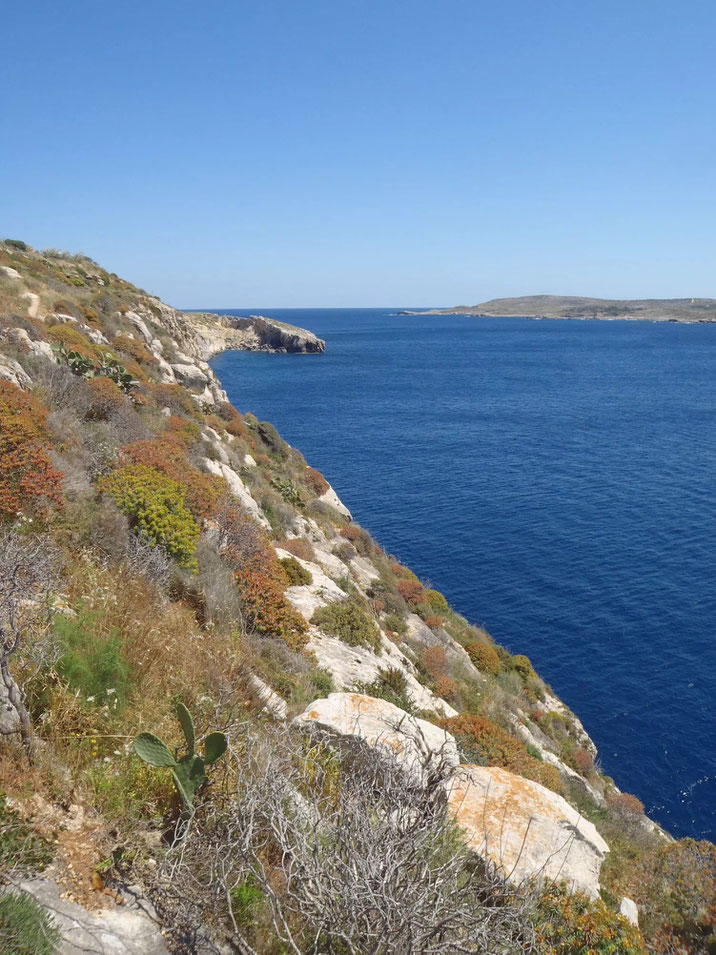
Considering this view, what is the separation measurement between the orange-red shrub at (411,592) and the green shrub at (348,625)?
383 inches

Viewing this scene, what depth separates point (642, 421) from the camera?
74.1m

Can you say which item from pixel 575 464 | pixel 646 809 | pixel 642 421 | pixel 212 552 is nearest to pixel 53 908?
pixel 212 552

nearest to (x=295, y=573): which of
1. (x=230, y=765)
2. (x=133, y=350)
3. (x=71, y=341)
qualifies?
(x=230, y=765)

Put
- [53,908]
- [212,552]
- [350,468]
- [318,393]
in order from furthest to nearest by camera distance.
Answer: [318,393] < [350,468] < [212,552] < [53,908]

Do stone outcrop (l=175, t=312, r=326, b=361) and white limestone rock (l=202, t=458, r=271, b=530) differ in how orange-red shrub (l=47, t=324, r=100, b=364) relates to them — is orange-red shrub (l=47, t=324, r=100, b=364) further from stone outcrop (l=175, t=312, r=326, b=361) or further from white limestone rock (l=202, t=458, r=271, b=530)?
stone outcrop (l=175, t=312, r=326, b=361)

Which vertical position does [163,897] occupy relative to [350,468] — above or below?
above

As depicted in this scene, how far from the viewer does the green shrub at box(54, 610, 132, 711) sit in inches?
248

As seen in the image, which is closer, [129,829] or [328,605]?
[129,829]

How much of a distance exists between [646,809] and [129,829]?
→ 2267cm

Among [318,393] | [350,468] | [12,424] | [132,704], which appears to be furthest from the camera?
[318,393]

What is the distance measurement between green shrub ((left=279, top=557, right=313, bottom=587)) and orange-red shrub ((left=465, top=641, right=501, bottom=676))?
32.5ft

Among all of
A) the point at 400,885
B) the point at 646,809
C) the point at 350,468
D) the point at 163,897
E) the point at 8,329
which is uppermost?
the point at 8,329

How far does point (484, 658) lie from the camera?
24.2 m

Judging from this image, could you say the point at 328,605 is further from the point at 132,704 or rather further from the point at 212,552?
the point at 132,704
